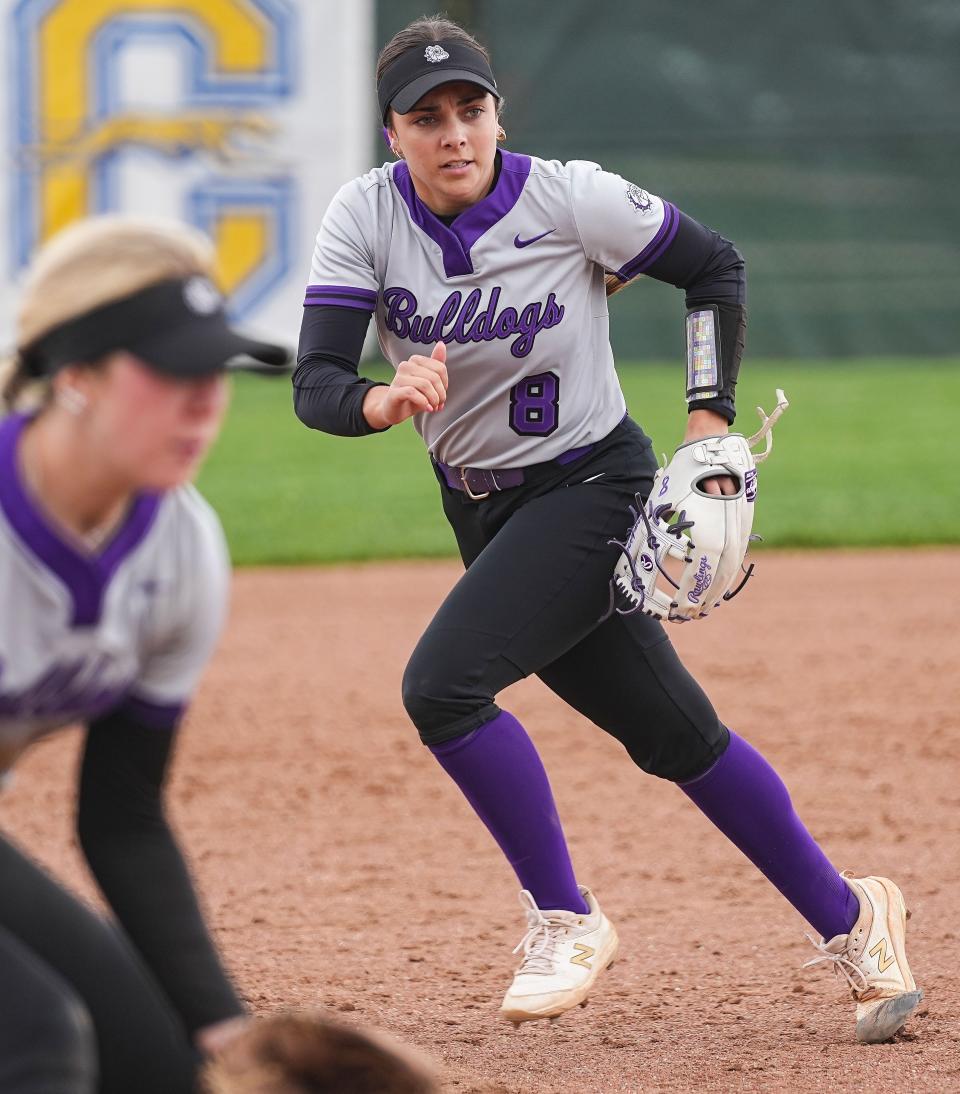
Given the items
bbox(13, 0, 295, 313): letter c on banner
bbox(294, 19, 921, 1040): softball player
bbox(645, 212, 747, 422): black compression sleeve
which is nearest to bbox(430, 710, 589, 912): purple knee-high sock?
bbox(294, 19, 921, 1040): softball player

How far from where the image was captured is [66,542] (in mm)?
1786

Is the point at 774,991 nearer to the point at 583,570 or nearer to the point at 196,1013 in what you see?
the point at 583,570

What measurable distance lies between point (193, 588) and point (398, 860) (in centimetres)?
243

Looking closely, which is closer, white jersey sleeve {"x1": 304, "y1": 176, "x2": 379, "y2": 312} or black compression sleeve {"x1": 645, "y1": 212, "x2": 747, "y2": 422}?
white jersey sleeve {"x1": 304, "y1": 176, "x2": 379, "y2": 312}

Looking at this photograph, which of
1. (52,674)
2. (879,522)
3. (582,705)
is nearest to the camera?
(52,674)

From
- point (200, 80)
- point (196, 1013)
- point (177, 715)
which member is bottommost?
point (196, 1013)

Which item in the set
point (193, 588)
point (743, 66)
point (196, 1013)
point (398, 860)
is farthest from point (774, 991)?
point (743, 66)

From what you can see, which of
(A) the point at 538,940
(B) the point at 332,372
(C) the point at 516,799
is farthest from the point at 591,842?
(B) the point at 332,372

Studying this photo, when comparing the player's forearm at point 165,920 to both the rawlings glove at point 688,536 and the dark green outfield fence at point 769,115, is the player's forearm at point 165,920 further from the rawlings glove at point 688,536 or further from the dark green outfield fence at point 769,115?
the dark green outfield fence at point 769,115

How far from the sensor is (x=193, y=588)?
75.1 inches

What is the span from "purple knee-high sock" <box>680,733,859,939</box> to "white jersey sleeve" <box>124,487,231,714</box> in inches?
Result: 48.9

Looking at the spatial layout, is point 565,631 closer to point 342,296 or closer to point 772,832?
point 772,832

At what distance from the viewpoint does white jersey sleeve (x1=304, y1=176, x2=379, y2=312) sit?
113 inches

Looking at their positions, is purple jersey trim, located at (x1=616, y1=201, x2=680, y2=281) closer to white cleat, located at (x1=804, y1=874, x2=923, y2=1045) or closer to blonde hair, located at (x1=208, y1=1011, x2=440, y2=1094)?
white cleat, located at (x1=804, y1=874, x2=923, y2=1045)
